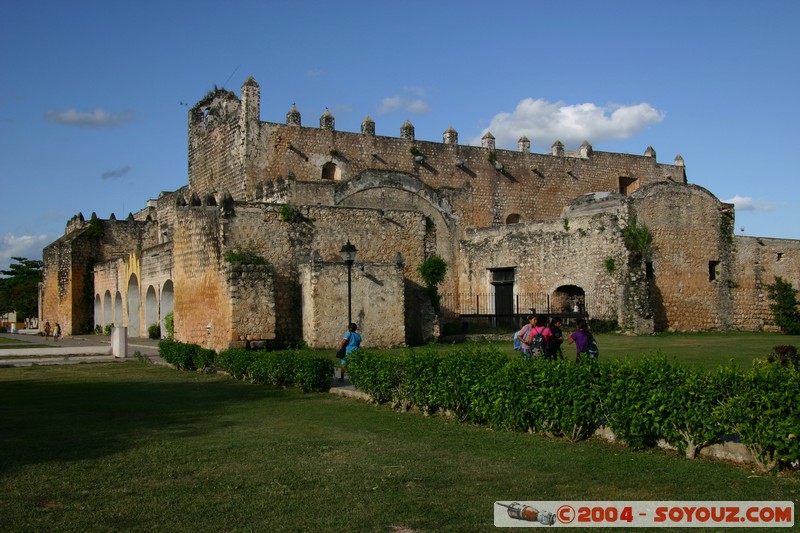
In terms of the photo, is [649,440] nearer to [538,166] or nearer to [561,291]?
[561,291]

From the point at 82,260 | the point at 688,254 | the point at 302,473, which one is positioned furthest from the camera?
the point at 82,260

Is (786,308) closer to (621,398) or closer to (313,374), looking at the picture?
(313,374)

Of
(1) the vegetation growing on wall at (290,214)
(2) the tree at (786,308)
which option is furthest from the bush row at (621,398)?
(2) the tree at (786,308)

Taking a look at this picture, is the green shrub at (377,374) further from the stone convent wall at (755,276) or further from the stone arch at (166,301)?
the stone convent wall at (755,276)

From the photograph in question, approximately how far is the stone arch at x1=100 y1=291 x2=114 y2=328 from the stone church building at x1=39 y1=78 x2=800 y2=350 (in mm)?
186

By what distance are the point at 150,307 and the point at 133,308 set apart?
238 cm

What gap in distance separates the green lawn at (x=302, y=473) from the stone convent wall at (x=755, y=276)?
883 inches

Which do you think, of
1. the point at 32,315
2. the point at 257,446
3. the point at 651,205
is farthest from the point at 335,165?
the point at 32,315

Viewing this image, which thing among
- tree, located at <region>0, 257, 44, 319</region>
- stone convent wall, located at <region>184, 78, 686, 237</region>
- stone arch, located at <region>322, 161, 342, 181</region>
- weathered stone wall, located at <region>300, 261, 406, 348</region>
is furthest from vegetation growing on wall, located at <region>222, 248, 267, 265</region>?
tree, located at <region>0, 257, 44, 319</region>

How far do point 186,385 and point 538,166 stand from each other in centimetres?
2876

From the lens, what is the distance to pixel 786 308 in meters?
28.0

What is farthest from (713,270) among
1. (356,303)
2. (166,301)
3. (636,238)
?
(166,301)

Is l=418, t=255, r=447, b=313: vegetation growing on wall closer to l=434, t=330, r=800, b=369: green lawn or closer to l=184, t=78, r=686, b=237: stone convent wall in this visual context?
l=434, t=330, r=800, b=369: green lawn

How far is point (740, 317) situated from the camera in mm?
29344
